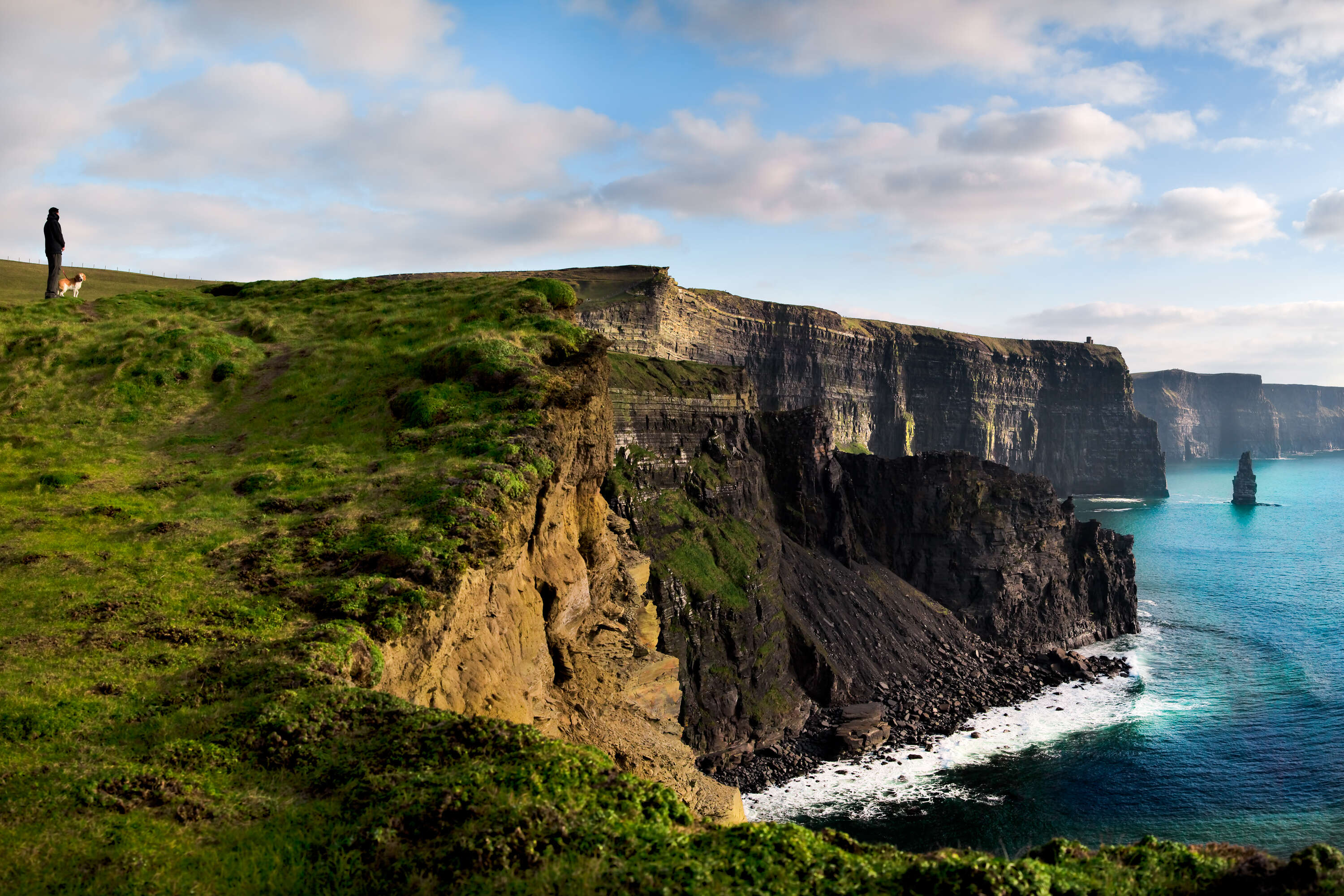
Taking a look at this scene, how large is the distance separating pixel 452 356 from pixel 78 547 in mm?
13553

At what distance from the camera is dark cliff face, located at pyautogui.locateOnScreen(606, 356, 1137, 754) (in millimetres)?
60281

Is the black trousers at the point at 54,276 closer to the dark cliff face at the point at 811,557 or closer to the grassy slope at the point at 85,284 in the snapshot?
the grassy slope at the point at 85,284

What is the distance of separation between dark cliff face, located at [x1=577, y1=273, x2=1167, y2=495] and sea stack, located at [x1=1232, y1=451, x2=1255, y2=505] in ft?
53.6

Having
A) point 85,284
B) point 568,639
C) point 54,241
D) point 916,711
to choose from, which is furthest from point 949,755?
point 85,284

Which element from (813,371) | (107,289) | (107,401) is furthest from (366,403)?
(813,371)

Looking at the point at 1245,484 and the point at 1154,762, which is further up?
the point at 1245,484

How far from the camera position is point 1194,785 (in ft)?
165

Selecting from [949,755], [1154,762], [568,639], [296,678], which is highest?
[296,678]

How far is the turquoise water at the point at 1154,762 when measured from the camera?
45.8 metres

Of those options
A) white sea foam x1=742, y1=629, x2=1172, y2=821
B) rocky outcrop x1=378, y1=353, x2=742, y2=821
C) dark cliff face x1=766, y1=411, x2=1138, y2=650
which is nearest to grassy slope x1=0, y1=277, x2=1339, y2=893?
rocky outcrop x1=378, y1=353, x2=742, y2=821

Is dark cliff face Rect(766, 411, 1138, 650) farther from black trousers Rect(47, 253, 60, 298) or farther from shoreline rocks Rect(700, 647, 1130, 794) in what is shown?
black trousers Rect(47, 253, 60, 298)

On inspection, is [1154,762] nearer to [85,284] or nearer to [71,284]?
[71,284]

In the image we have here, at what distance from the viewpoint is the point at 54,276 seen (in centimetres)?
3844

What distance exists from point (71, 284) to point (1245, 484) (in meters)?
219
